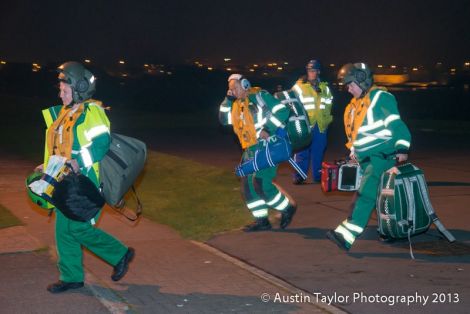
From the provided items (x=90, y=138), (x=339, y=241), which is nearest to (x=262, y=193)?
(x=339, y=241)

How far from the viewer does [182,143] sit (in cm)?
2281

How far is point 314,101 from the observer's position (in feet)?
40.2

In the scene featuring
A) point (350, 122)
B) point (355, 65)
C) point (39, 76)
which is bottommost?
point (39, 76)

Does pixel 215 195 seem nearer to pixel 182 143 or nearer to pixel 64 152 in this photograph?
pixel 64 152

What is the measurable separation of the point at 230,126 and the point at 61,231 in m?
3.63

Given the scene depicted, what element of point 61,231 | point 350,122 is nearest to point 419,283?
point 350,122

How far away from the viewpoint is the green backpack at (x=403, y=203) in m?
7.68

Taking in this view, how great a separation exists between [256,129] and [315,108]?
12.1ft

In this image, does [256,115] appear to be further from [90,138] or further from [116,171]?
[90,138]

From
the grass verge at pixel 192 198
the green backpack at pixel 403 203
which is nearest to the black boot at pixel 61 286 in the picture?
the grass verge at pixel 192 198

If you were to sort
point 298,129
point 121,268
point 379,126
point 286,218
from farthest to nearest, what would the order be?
point 298,129 < point 286,218 < point 379,126 < point 121,268

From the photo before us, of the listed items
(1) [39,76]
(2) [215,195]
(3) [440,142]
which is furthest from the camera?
(1) [39,76]

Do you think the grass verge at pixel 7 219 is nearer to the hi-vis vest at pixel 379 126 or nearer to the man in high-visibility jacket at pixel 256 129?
the man in high-visibility jacket at pixel 256 129

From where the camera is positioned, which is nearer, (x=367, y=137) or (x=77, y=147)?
(x=77, y=147)
